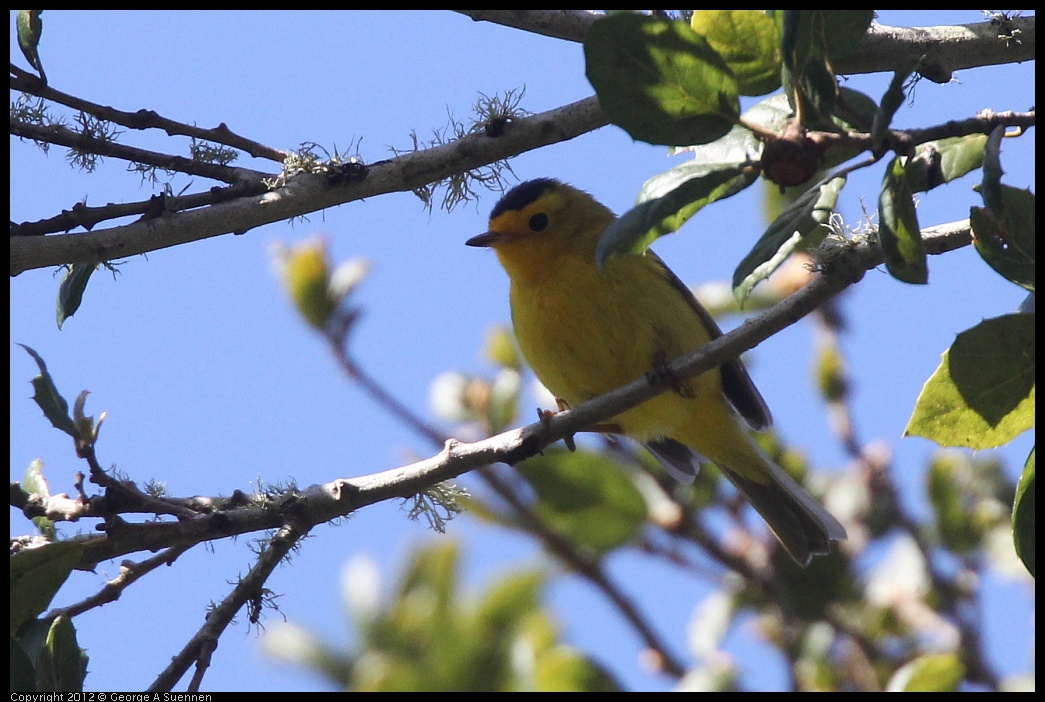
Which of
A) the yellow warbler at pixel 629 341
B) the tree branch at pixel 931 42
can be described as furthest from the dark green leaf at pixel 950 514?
the tree branch at pixel 931 42

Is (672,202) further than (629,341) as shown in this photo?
No

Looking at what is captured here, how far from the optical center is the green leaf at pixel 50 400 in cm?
267

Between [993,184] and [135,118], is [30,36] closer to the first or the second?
[135,118]

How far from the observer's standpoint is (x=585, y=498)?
4.88 m

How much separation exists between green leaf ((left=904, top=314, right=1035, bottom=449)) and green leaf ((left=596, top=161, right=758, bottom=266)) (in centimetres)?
61

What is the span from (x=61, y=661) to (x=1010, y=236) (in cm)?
253

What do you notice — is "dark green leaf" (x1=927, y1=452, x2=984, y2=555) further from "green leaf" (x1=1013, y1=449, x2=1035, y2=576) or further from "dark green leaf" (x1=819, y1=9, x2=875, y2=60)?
"dark green leaf" (x1=819, y1=9, x2=875, y2=60)

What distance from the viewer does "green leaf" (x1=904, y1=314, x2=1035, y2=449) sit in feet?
7.30

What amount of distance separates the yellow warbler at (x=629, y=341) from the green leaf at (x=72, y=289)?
205 centimetres

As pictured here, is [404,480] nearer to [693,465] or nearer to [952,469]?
[693,465]

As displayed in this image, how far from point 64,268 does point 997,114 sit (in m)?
2.72

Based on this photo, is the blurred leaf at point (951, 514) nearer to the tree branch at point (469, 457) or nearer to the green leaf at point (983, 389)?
the tree branch at point (469, 457)

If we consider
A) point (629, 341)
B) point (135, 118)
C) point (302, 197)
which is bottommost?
point (629, 341)

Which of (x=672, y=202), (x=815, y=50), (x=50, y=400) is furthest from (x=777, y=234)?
(x=50, y=400)
